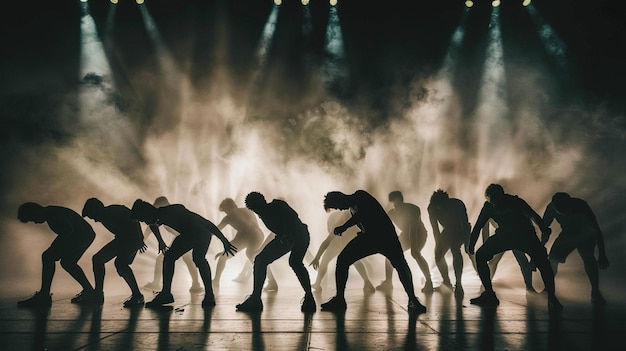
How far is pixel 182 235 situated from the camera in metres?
5.82

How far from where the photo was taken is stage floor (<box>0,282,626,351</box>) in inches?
127

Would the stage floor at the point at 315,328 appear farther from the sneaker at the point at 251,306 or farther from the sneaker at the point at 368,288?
the sneaker at the point at 368,288

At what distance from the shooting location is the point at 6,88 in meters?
11.4

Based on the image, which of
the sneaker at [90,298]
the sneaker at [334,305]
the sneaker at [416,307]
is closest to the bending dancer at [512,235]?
the sneaker at [416,307]

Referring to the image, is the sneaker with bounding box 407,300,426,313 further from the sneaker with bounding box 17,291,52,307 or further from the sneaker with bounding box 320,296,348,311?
the sneaker with bounding box 17,291,52,307

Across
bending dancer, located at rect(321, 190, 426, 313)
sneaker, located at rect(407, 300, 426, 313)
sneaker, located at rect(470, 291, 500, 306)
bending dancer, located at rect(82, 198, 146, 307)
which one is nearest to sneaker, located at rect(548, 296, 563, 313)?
sneaker, located at rect(470, 291, 500, 306)

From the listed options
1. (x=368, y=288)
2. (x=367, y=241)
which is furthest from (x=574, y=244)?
(x=367, y=241)

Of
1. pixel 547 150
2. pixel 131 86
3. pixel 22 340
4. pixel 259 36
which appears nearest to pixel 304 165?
pixel 259 36

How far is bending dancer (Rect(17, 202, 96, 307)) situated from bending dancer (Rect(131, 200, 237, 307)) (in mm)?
1219

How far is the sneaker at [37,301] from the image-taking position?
18.6ft

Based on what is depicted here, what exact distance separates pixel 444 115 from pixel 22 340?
10383 millimetres

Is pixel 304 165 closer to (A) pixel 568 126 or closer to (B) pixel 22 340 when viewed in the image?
(A) pixel 568 126

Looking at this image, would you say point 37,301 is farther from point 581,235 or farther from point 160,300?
point 581,235

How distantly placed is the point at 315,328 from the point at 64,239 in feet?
13.1
